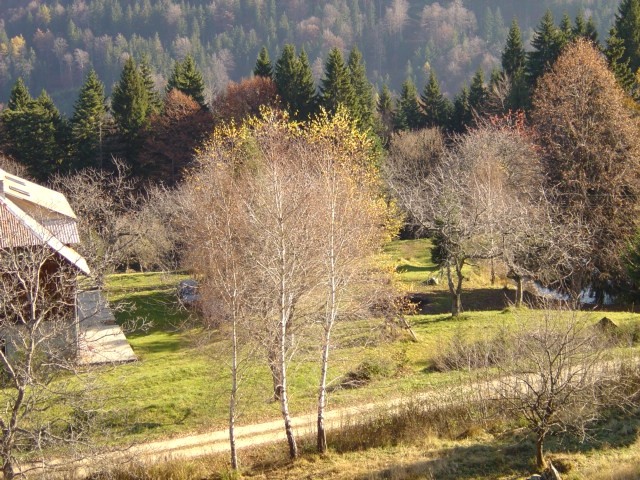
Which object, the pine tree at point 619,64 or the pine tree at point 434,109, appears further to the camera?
the pine tree at point 434,109

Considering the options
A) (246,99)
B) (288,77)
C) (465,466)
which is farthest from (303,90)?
(465,466)

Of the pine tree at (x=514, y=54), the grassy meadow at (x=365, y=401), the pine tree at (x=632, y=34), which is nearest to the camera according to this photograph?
the grassy meadow at (x=365, y=401)

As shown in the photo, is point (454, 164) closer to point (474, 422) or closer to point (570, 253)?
point (570, 253)

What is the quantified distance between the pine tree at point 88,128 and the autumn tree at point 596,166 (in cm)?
3737

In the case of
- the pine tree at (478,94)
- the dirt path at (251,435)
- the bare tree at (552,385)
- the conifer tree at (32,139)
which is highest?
the pine tree at (478,94)

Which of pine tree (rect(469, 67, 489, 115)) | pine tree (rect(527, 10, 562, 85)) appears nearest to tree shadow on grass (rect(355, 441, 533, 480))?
pine tree (rect(527, 10, 562, 85))

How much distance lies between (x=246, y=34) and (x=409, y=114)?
107 meters

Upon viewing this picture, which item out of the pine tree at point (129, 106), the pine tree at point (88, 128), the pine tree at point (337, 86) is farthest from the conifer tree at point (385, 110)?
the pine tree at point (88, 128)

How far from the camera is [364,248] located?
23.1 m

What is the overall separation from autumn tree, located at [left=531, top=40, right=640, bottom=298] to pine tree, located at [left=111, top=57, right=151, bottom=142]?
1402 inches

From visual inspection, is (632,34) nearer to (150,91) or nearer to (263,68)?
(263,68)

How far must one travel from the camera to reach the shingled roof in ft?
75.5

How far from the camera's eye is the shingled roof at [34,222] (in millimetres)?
23016

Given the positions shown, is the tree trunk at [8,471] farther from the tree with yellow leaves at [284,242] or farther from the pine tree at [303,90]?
the pine tree at [303,90]
